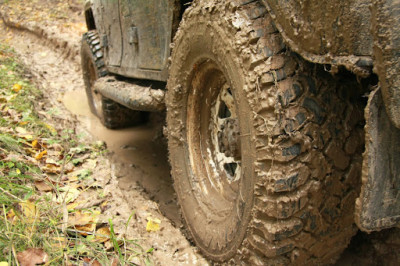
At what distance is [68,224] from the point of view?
178 centimetres

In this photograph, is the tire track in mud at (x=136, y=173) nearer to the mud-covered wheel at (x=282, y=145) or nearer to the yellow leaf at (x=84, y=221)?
the yellow leaf at (x=84, y=221)

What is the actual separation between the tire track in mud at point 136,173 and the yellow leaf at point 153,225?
1.1 inches

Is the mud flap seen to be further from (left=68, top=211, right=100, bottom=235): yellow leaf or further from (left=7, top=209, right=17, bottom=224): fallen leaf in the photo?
(left=7, top=209, right=17, bottom=224): fallen leaf

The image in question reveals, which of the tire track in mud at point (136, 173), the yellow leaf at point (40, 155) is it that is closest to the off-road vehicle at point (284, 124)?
the tire track in mud at point (136, 173)

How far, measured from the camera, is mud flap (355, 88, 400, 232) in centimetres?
94

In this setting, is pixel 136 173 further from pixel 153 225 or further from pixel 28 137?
pixel 153 225

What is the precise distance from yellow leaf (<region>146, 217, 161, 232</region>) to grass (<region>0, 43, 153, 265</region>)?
0.27 meters

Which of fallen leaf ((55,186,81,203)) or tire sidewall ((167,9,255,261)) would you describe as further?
fallen leaf ((55,186,81,203))

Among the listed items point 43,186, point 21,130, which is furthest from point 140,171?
point 43,186

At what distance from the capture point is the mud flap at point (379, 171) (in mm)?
938

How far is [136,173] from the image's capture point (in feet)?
10.4

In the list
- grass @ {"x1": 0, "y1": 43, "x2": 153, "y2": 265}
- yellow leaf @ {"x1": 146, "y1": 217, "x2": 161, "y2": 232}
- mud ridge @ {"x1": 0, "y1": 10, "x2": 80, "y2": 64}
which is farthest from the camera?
mud ridge @ {"x1": 0, "y1": 10, "x2": 80, "y2": 64}

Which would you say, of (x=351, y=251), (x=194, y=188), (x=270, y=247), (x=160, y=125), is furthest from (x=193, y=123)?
(x=160, y=125)

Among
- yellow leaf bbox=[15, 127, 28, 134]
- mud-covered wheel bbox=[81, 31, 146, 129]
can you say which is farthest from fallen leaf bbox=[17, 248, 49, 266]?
mud-covered wheel bbox=[81, 31, 146, 129]
